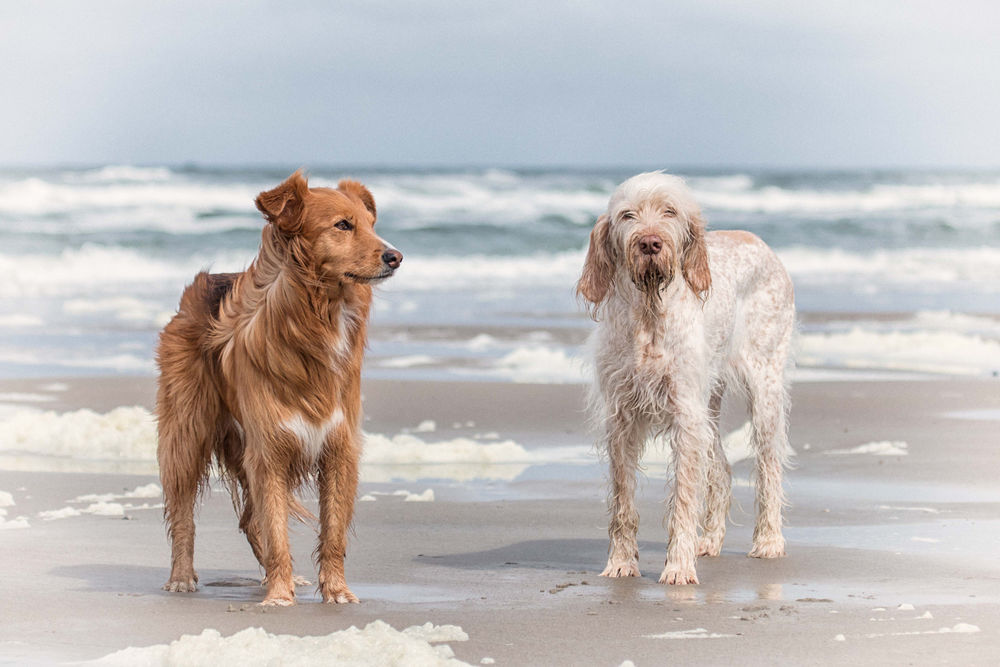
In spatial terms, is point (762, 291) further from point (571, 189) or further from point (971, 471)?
point (571, 189)

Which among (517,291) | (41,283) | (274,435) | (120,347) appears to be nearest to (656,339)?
(274,435)

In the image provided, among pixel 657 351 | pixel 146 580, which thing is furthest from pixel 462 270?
pixel 146 580

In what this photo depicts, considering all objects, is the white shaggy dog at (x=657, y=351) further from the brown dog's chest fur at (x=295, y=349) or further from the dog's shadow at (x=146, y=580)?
the dog's shadow at (x=146, y=580)

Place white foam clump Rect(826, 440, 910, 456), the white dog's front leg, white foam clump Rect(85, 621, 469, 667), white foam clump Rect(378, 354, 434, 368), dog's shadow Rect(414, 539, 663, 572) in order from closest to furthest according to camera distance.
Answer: white foam clump Rect(85, 621, 469, 667)
the white dog's front leg
dog's shadow Rect(414, 539, 663, 572)
white foam clump Rect(826, 440, 910, 456)
white foam clump Rect(378, 354, 434, 368)

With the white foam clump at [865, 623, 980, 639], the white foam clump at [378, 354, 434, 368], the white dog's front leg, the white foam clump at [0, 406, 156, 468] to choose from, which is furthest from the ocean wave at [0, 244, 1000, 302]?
the white foam clump at [865, 623, 980, 639]

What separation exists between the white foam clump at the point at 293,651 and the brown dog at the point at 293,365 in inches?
37.7

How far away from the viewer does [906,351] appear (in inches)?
615

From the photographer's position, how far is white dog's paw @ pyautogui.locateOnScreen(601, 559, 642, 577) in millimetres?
6566

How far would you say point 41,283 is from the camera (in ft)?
80.1

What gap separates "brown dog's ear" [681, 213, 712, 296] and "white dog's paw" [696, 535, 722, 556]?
1.42m

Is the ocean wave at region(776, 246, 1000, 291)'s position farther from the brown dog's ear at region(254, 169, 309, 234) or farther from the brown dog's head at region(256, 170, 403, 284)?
the brown dog's ear at region(254, 169, 309, 234)

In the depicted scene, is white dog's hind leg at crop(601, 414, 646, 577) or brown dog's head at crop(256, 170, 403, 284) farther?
white dog's hind leg at crop(601, 414, 646, 577)

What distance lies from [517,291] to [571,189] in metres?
22.2

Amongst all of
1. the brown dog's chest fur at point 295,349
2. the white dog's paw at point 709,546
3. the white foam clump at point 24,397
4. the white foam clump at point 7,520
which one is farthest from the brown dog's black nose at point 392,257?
the white foam clump at point 24,397
